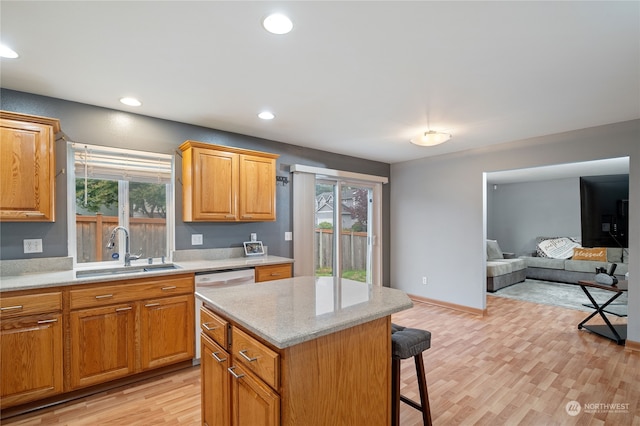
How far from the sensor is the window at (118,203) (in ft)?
9.18

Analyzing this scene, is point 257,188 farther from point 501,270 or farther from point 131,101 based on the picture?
point 501,270

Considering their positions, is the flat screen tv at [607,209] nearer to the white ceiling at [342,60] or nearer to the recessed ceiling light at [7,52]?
the white ceiling at [342,60]

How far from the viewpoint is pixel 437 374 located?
2.72 m

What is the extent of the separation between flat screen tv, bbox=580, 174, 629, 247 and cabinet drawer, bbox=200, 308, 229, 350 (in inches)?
150

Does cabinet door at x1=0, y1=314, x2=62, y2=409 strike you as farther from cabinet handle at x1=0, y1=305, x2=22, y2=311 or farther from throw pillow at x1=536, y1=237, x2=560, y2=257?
throw pillow at x1=536, y1=237, x2=560, y2=257

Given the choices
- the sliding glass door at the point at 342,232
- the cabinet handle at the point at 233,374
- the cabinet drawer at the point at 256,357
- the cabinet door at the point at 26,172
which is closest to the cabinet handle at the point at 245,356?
the cabinet drawer at the point at 256,357

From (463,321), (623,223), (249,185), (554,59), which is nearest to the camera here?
(554,59)

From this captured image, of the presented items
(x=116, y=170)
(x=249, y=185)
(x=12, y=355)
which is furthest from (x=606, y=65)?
(x=12, y=355)

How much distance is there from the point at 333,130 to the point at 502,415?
9.91 ft

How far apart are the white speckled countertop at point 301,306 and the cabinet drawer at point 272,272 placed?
1.10 metres

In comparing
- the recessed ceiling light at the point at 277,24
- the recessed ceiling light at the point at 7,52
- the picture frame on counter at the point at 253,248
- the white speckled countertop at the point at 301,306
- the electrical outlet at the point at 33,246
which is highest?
the recessed ceiling light at the point at 7,52

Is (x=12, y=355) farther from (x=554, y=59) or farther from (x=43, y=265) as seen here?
(x=554, y=59)

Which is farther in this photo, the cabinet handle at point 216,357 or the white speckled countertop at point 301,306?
the cabinet handle at point 216,357

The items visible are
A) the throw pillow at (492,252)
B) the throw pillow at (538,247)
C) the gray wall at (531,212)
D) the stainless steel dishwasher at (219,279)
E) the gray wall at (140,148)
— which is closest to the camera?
the gray wall at (140,148)
